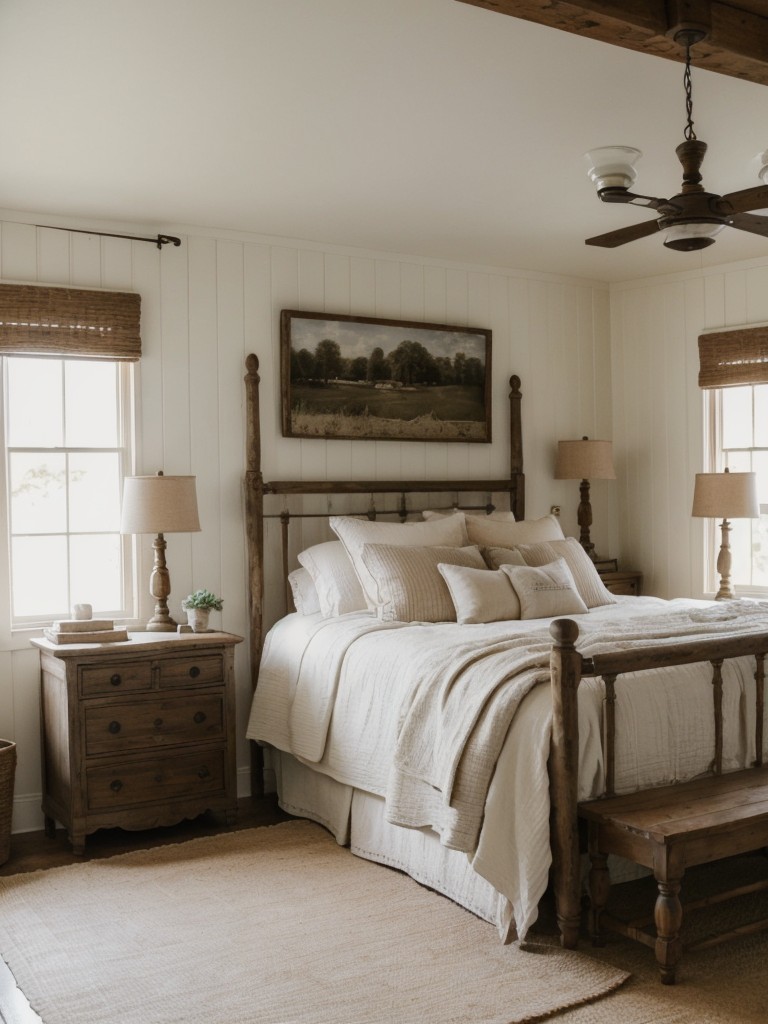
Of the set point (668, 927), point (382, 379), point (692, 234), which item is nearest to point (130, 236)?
point (382, 379)

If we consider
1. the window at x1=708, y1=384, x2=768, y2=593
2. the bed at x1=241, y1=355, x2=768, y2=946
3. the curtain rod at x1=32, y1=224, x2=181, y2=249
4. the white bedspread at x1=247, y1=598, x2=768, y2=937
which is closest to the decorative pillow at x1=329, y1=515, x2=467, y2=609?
the bed at x1=241, y1=355, x2=768, y2=946

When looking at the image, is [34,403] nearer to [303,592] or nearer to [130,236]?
[130,236]

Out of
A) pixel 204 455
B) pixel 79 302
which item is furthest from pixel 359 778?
pixel 79 302

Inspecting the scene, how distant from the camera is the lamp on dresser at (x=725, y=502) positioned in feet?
17.2

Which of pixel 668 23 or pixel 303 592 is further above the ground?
pixel 668 23

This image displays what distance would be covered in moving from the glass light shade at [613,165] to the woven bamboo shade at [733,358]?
271 cm

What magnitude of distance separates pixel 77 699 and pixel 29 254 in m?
1.94

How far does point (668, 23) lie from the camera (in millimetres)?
2525

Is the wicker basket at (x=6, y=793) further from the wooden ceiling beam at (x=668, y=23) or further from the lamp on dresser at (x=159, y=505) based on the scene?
the wooden ceiling beam at (x=668, y=23)

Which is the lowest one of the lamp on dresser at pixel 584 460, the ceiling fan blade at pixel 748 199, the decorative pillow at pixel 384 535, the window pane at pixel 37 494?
the decorative pillow at pixel 384 535

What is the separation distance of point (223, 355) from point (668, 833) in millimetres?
3119

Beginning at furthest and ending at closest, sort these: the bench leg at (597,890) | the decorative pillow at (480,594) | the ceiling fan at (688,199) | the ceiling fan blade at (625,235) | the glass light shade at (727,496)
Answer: the glass light shade at (727,496) < the decorative pillow at (480,594) < the ceiling fan blade at (625,235) < the bench leg at (597,890) < the ceiling fan at (688,199)

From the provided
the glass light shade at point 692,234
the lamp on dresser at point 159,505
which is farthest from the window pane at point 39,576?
the glass light shade at point 692,234

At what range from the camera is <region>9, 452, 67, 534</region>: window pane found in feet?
14.6
